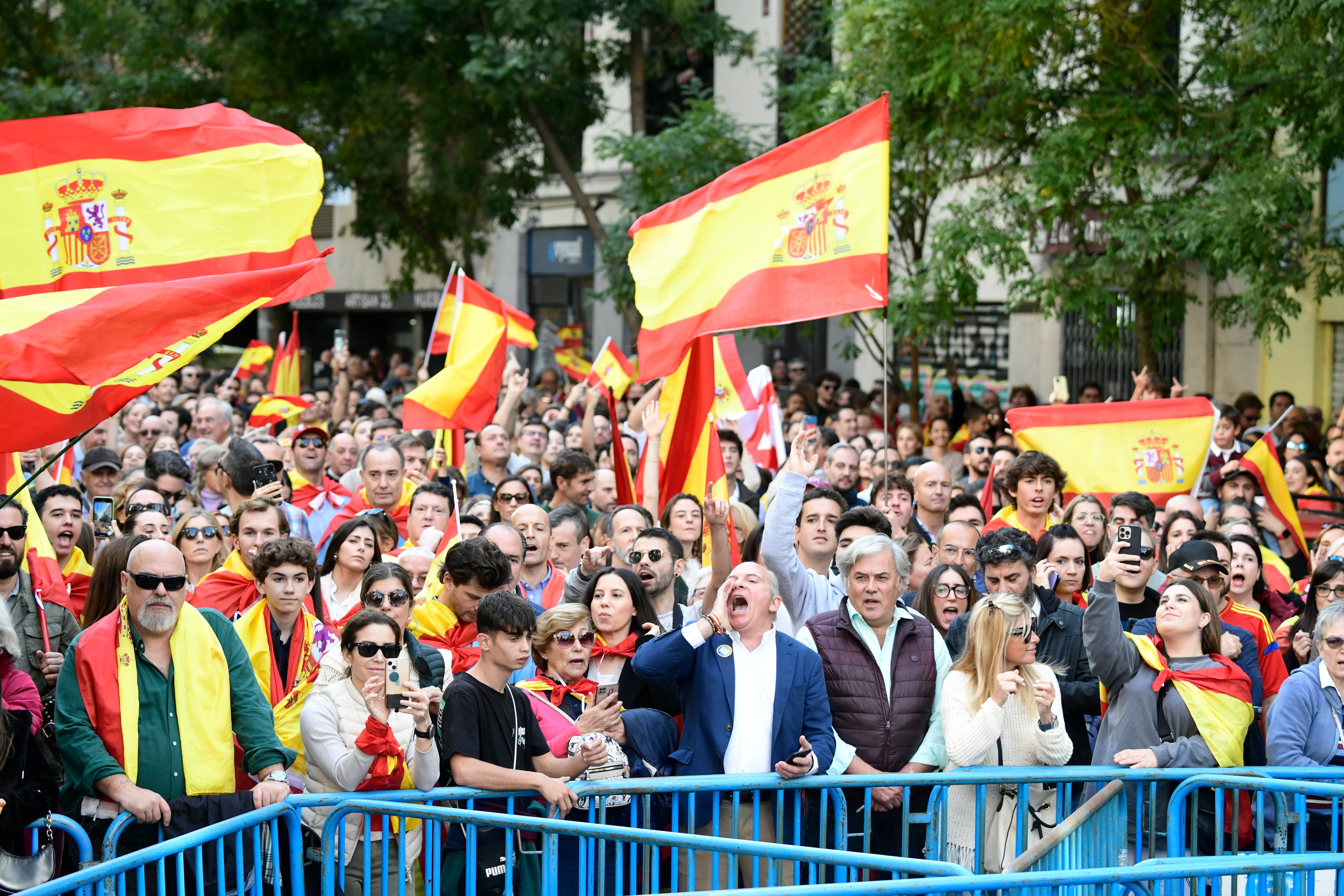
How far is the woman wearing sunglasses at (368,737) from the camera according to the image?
507 cm

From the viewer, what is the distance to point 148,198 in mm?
7605

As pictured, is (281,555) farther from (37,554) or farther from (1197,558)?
(1197,558)

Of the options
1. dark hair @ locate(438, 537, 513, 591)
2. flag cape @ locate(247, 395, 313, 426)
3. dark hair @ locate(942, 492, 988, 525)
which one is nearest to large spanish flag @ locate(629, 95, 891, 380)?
dark hair @ locate(942, 492, 988, 525)

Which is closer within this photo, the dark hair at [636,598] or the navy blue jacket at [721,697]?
the navy blue jacket at [721,697]

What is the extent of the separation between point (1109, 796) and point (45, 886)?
3.49m

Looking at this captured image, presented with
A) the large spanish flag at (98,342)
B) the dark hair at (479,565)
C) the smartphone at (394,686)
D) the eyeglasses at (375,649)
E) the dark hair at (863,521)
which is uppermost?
the large spanish flag at (98,342)

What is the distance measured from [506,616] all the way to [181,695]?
1139mm

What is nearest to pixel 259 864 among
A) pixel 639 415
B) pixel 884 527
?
pixel 884 527

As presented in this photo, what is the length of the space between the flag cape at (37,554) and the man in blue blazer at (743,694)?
8.89ft

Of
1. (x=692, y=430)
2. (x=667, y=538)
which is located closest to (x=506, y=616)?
(x=667, y=538)

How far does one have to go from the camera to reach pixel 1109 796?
17.7ft

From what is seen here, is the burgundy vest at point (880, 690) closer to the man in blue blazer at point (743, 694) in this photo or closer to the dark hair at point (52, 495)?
the man in blue blazer at point (743, 694)

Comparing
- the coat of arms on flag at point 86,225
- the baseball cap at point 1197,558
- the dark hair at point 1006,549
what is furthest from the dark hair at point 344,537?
the baseball cap at point 1197,558

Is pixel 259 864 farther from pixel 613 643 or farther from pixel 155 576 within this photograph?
pixel 613 643
